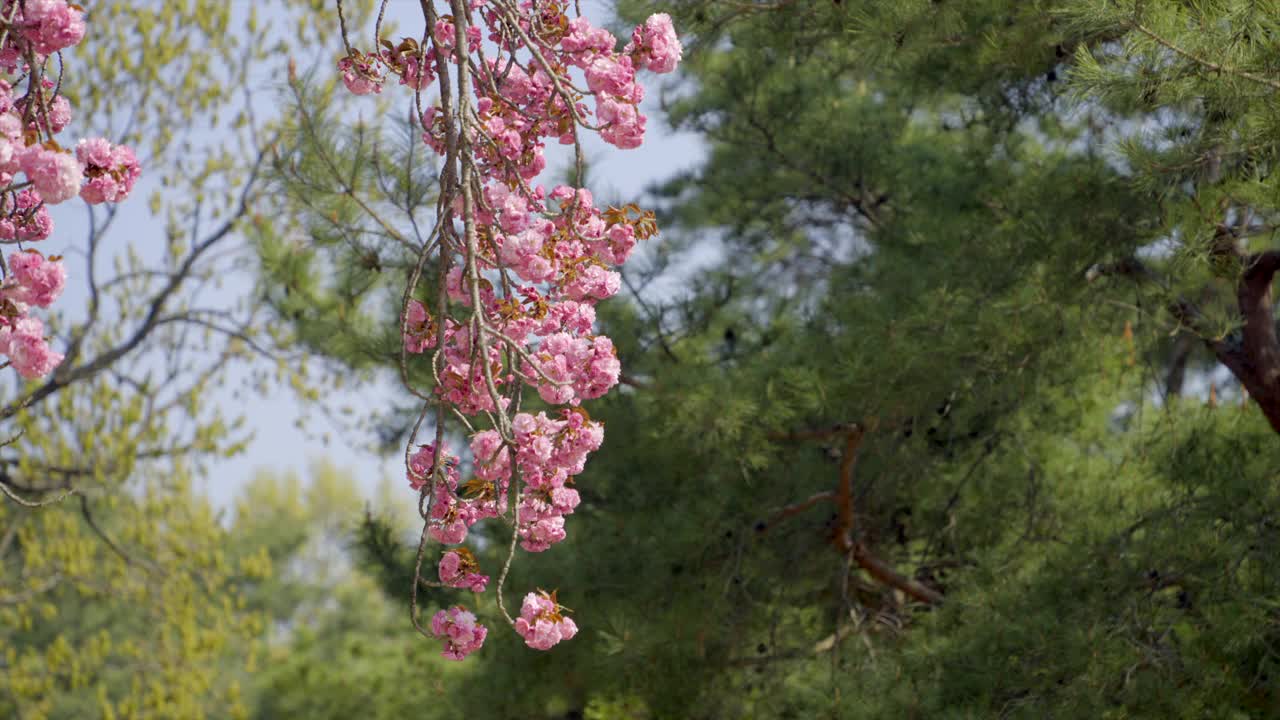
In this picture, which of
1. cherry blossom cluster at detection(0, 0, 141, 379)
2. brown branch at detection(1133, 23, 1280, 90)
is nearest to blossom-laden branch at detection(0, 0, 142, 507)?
cherry blossom cluster at detection(0, 0, 141, 379)

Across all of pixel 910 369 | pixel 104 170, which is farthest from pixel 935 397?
pixel 104 170

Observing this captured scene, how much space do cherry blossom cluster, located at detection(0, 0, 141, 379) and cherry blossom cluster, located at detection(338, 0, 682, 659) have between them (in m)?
0.41

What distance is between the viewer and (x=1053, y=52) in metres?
3.07

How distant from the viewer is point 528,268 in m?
1.77

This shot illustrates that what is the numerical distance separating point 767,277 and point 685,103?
97cm

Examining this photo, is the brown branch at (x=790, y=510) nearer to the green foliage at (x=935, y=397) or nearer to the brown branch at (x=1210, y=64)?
the green foliage at (x=935, y=397)

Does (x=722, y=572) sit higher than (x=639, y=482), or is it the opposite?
(x=639, y=482)

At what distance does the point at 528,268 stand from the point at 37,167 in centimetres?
60

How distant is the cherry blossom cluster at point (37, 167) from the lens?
1516 mm

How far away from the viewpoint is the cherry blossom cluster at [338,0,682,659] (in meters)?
1.74

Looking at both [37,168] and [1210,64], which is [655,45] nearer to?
[37,168]

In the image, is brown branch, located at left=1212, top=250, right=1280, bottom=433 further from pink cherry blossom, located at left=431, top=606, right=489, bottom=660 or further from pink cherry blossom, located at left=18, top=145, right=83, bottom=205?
pink cherry blossom, located at left=18, top=145, right=83, bottom=205

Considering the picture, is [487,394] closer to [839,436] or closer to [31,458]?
[839,436]

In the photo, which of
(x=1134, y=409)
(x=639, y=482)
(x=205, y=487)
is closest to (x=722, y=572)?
(x=639, y=482)
